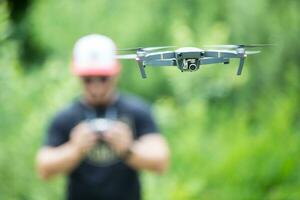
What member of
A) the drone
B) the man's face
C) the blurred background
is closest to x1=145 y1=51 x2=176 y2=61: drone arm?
the drone

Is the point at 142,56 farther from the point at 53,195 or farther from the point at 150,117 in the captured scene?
the point at 53,195

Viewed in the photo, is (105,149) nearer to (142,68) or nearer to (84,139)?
(84,139)

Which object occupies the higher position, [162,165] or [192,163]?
[162,165]

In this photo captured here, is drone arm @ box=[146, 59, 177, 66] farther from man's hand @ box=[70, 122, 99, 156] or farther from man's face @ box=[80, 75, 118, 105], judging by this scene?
man's hand @ box=[70, 122, 99, 156]

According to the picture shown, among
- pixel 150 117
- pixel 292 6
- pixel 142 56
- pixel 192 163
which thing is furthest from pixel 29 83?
pixel 142 56

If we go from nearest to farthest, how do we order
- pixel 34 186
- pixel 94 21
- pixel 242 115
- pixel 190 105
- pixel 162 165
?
pixel 162 165 < pixel 94 21 < pixel 34 186 < pixel 242 115 < pixel 190 105

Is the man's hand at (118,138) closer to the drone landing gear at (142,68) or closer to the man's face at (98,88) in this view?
the man's face at (98,88)
